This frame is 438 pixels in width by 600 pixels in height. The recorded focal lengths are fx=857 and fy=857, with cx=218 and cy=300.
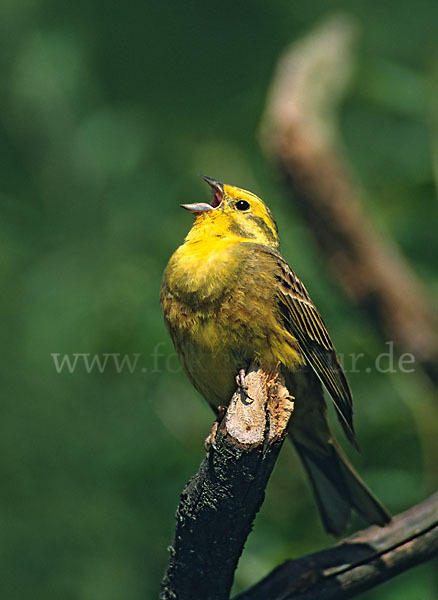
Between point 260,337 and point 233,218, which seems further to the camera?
point 233,218

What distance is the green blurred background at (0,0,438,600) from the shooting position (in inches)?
207

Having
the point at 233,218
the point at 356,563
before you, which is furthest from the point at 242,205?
the point at 356,563

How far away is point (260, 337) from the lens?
4047mm

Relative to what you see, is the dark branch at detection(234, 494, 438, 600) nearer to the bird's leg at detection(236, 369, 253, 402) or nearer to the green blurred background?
the green blurred background

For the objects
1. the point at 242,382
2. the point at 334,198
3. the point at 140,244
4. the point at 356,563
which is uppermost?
the point at 140,244

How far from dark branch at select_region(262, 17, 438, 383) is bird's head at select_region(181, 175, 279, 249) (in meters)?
1.69

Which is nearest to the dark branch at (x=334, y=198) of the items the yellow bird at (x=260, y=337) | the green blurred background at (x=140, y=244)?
the green blurred background at (x=140, y=244)

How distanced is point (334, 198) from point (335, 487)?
273cm

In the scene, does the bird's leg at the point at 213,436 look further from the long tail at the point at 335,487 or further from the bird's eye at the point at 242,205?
the bird's eye at the point at 242,205

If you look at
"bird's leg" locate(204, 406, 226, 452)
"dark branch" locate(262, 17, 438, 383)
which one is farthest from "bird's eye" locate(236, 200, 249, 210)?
"dark branch" locate(262, 17, 438, 383)

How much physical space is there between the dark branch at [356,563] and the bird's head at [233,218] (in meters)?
1.70

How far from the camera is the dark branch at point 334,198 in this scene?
6.54 meters

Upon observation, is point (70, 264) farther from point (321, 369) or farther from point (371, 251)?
point (321, 369)

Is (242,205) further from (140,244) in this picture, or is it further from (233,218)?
(140,244)
